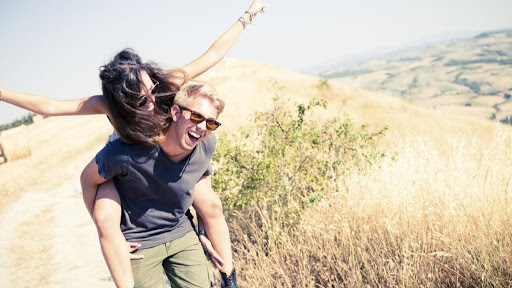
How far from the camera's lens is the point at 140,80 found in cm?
242

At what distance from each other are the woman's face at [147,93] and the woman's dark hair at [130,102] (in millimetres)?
19

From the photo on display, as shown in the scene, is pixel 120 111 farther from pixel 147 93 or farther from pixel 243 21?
pixel 243 21

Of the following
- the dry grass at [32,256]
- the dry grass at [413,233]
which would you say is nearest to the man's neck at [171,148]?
the dry grass at [413,233]

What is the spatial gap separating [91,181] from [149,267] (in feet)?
2.39

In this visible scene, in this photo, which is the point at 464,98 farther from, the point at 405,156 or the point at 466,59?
the point at 405,156

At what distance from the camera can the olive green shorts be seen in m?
2.72

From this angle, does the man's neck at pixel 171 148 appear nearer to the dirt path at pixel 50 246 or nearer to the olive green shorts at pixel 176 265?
the olive green shorts at pixel 176 265

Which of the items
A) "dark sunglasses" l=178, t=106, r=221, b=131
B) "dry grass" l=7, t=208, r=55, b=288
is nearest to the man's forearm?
"dark sunglasses" l=178, t=106, r=221, b=131

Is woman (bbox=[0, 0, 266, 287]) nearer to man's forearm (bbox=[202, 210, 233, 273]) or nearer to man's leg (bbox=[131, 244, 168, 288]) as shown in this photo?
man's leg (bbox=[131, 244, 168, 288])

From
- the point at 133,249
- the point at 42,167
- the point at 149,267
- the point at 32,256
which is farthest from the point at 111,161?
the point at 42,167

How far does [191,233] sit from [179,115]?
3.09ft

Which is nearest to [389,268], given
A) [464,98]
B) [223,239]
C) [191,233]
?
[223,239]

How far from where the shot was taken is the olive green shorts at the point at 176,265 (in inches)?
107

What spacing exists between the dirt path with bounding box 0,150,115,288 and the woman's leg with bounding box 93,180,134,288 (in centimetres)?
316
